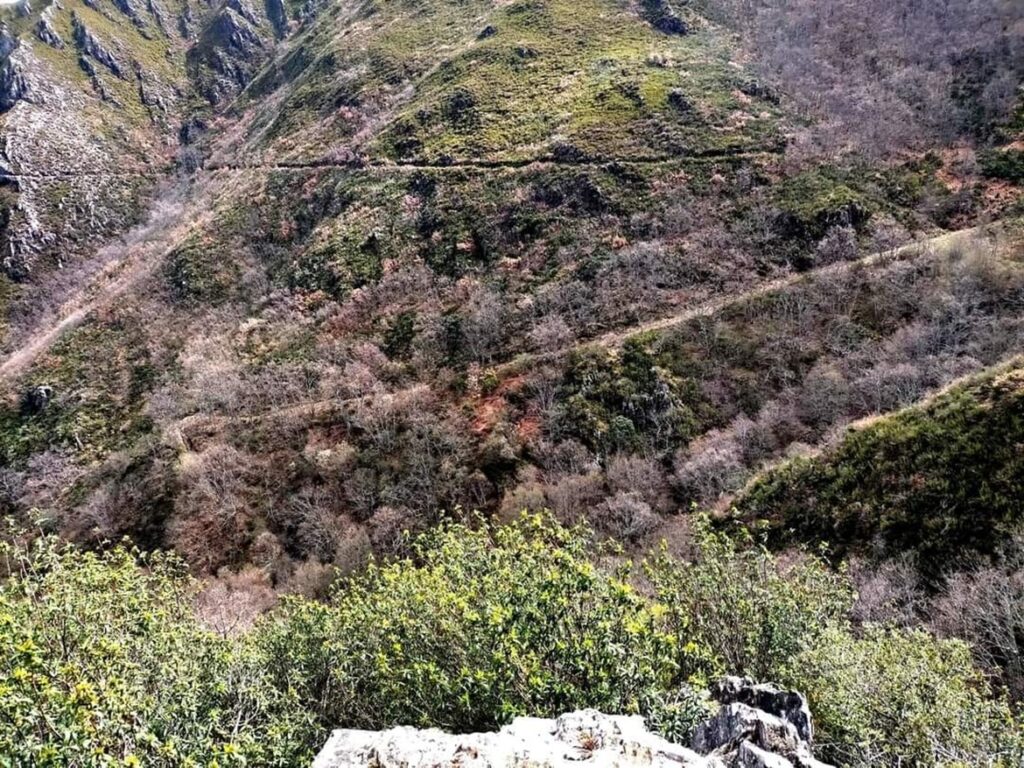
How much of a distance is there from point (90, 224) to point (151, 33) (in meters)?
90.2

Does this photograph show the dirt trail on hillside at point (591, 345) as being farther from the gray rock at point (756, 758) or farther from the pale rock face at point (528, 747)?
the pale rock face at point (528, 747)

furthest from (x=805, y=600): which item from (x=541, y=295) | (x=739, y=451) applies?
(x=541, y=295)

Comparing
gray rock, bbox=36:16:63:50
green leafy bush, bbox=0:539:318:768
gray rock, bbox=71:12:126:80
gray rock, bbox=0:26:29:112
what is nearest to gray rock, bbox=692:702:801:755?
green leafy bush, bbox=0:539:318:768

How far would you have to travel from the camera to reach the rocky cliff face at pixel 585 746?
9109mm

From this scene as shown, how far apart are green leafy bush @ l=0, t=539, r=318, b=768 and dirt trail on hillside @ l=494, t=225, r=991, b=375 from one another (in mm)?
48772

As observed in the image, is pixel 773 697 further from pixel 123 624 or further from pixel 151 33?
pixel 151 33

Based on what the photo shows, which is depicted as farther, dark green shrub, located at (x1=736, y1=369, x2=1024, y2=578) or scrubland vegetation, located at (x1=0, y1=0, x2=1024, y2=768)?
dark green shrub, located at (x1=736, y1=369, x2=1024, y2=578)

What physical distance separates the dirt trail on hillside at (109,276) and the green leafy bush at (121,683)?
9706 centimetres

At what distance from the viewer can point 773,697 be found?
465 inches

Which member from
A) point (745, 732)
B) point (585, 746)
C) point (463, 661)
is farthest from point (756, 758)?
point (463, 661)

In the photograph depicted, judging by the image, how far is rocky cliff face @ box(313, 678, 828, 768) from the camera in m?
9.11

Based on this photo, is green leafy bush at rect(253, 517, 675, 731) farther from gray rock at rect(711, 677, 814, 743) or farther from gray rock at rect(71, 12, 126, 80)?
gray rock at rect(71, 12, 126, 80)

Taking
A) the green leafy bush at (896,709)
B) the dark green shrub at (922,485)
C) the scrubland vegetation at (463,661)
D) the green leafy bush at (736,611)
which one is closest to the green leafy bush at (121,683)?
the scrubland vegetation at (463,661)

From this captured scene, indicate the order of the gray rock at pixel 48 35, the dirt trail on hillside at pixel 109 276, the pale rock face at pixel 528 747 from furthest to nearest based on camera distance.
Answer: the gray rock at pixel 48 35
the dirt trail on hillside at pixel 109 276
the pale rock face at pixel 528 747
